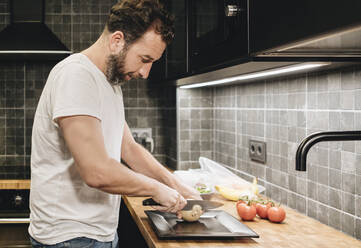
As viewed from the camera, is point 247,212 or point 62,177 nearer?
point 62,177

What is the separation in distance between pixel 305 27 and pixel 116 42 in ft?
2.06

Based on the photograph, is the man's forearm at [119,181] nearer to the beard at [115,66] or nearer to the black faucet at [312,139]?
the beard at [115,66]

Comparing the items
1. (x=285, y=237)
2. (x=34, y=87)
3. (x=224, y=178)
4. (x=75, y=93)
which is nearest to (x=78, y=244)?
(x=75, y=93)

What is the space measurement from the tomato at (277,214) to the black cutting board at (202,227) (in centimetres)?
15

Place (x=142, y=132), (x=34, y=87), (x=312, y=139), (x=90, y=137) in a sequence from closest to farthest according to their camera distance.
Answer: (x=312, y=139) → (x=90, y=137) → (x=34, y=87) → (x=142, y=132)

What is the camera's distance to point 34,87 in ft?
11.3

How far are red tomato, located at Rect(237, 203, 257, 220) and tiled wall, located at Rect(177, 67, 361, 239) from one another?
247mm

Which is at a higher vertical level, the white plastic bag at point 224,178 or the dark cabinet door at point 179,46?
the dark cabinet door at point 179,46

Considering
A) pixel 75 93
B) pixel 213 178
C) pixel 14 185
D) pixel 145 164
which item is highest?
pixel 75 93

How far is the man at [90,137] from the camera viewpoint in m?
1.25

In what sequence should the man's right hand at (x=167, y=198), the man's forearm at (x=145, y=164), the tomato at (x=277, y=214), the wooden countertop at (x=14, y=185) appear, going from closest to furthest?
the man's right hand at (x=167, y=198) → the tomato at (x=277, y=214) → the man's forearm at (x=145, y=164) → the wooden countertop at (x=14, y=185)

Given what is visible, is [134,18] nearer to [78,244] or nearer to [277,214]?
[78,244]

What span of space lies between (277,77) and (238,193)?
575 mm

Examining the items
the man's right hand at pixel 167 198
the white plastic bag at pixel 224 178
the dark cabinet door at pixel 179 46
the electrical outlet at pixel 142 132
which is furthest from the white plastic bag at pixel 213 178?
the electrical outlet at pixel 142 132
